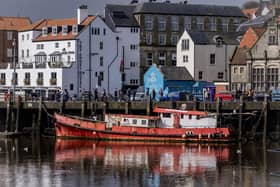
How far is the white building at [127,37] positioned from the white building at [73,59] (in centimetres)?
184

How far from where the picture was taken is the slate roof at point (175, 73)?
9450 centimetres

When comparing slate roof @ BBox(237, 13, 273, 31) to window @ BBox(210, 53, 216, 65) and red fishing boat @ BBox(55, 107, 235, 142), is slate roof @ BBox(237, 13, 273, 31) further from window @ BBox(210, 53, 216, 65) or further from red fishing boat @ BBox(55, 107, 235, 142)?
red fishing boat @ BBox(55, 107, 235, 142)

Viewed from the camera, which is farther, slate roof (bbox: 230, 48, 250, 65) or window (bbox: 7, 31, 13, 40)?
window (bbox: 7, 31, 13, 40)

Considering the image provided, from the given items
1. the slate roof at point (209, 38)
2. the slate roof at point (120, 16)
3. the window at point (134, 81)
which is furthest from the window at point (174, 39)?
the slate roof at point (209, 38)

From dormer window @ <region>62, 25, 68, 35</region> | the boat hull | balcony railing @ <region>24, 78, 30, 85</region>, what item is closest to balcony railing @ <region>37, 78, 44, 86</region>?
balcony railing @ <region>24, 78, 30, 85</region>

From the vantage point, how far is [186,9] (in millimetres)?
116875

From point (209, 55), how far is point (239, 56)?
5643mm

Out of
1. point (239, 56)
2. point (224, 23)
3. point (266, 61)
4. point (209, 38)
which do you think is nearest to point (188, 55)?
point (209, 38)

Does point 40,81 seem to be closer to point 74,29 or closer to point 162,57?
point 74,29

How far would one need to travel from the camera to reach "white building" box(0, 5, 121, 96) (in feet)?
336

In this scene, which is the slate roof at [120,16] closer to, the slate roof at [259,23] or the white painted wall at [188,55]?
the white painted wall at [188,55]

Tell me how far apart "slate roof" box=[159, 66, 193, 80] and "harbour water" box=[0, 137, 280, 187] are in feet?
74.3

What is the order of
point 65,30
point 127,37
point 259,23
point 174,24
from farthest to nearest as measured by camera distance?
point 174,24, point 127,37, point 65,30, point 259,23

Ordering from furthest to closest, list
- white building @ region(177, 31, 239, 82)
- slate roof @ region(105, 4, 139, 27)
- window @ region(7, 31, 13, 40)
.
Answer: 1. window @ region(7, 31, 13, 40)
2. slate roof @ region(105, 4, 139, 27)
3. white building @ region(177, 31, 239, 82)
